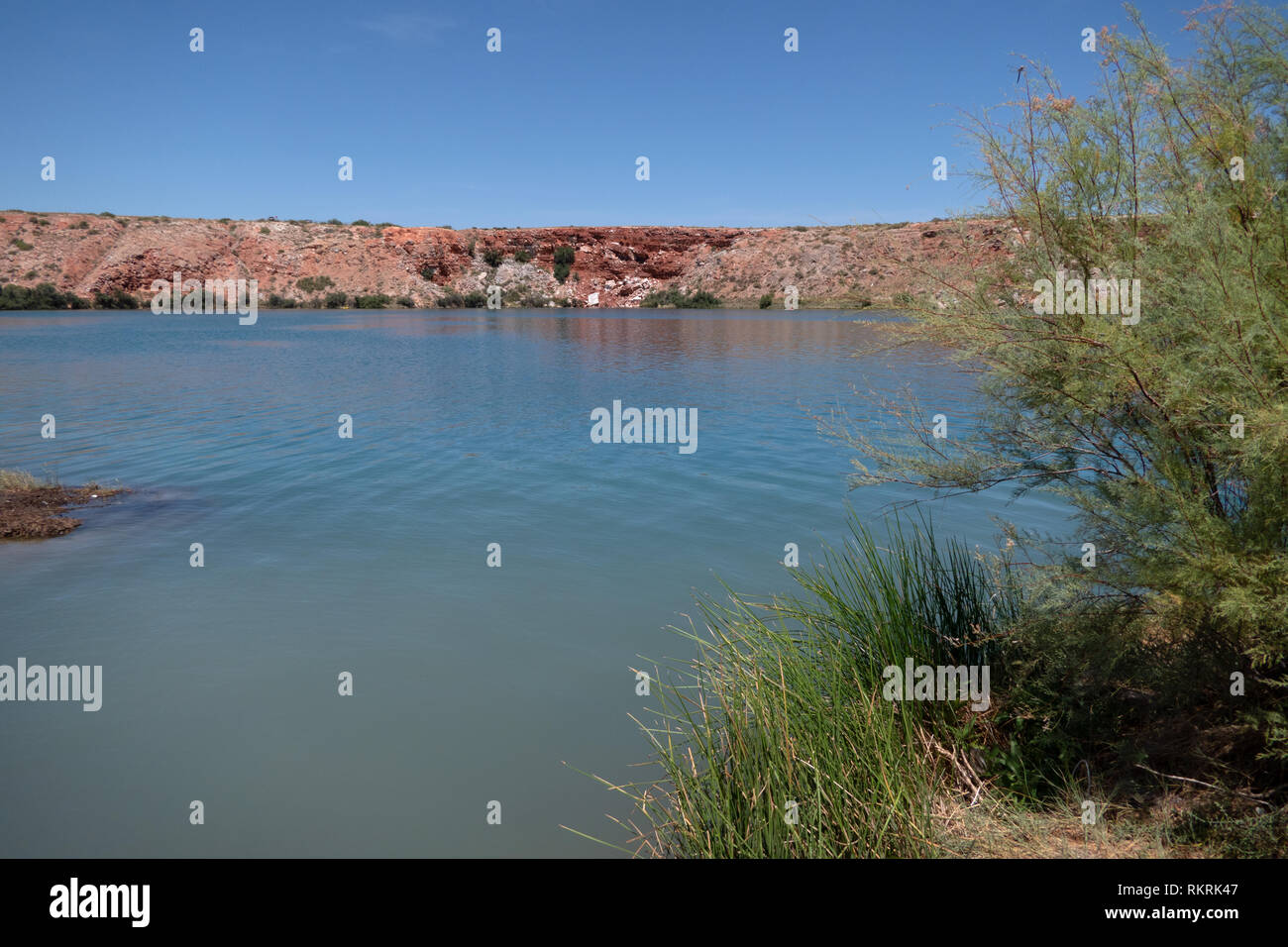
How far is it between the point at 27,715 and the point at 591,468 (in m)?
7.90

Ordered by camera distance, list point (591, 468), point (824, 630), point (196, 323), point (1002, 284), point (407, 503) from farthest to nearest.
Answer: point (196, 323) < point (591, 468) < point (407, 503) < point (824, 630) < point (1002, 284)

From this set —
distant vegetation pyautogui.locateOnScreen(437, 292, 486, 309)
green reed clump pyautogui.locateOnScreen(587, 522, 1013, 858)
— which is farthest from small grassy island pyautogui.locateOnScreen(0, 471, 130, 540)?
distant vegetation pyautogui.locateOnScreen(437, 292, 486, 309)

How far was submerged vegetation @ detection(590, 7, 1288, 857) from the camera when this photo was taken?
317 cm

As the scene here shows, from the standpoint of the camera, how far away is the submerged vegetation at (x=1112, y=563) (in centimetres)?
317

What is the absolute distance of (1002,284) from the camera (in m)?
4.10

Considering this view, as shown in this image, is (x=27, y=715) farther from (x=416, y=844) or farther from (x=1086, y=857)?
(x=1086, y=857)

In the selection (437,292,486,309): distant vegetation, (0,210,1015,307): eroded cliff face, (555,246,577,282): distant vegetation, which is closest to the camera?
(0,210,1015,307): eroded cliff face

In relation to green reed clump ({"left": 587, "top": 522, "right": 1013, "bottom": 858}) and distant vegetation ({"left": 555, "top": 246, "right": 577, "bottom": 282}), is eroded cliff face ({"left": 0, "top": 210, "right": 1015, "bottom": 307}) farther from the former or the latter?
green reed clump ({"left": 587, "top": 522, "right": 1013, "bottom": 858})

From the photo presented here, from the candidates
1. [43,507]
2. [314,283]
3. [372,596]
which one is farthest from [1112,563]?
[314,283]

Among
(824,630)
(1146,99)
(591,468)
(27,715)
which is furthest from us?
(591,468)

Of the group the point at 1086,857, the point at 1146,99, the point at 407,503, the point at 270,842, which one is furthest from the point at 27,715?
the point at 1146,99

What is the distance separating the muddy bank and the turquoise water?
37 cm

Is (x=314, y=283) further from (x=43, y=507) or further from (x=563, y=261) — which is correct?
(x=43, y=507)

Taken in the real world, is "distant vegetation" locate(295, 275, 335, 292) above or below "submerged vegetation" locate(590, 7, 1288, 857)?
above
